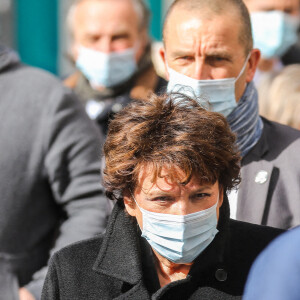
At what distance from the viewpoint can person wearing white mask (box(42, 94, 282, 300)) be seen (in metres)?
2.64

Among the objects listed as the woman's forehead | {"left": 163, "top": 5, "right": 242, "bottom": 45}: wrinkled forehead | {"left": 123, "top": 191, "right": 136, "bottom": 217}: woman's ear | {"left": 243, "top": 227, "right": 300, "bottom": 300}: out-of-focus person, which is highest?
{"left": 243, "top": 227, "right": 300, "bottom": 300}: out-of-focus person

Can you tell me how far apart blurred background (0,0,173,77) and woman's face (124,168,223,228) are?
5588 millimetres

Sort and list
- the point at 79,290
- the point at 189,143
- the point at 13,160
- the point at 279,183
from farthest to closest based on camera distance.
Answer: the point at 13,160
the point at 279,183
the point at 79,290
the point at 189,143

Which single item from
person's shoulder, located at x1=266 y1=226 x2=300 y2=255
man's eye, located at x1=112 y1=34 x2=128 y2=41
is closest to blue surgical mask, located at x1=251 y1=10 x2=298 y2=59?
man's eye, located at x1=112 y1=34 x2=128 y2=41

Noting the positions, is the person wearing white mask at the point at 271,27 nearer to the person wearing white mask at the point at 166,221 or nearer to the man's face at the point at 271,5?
the man's face at the point at 271,5

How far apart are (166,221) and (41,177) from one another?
3.43ft

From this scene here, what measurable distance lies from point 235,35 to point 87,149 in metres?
0.93

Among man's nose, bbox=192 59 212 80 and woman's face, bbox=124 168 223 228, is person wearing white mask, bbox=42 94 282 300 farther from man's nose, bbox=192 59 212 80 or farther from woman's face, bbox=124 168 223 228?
man's nose, bbox=192 59 212 80

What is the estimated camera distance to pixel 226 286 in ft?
8.99

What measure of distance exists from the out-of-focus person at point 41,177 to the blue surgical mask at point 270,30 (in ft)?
7.86

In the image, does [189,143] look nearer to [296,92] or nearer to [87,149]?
[87,149]

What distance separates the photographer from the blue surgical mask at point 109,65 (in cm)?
512

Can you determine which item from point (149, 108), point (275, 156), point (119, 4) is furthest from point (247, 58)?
point (119, 4)

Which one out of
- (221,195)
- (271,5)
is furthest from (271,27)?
(221,195)
